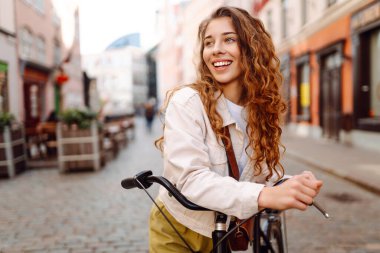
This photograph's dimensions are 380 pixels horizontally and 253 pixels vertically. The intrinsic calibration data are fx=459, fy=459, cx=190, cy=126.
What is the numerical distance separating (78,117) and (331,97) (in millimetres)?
9946

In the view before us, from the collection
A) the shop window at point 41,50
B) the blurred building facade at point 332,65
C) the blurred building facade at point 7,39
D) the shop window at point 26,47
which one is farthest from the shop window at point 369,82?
the shop window at point 41,50

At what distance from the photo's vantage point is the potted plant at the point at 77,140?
30.7ft

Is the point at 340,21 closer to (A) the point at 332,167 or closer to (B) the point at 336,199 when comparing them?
(A) the point at 332,167

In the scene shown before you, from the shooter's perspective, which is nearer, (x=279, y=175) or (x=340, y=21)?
(x=279, y=175)

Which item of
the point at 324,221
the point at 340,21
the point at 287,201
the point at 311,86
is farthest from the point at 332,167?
the point at 311,86

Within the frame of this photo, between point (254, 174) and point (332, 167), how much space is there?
7.84m

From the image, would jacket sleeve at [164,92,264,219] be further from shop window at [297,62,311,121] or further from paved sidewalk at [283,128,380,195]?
shop window at [297,62,311,121]

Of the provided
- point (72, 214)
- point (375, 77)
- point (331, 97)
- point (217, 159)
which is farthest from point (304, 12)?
point (217, 159)

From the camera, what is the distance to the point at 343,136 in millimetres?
14344

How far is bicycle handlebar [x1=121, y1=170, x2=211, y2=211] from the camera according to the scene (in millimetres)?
1401

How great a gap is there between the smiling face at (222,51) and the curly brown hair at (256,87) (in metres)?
0.02

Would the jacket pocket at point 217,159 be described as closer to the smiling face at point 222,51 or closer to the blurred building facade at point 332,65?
the smiling face at point 222,51

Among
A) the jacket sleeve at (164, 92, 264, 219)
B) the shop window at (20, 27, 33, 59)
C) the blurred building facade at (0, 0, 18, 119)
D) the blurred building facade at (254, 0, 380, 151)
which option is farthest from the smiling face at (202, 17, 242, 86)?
the shop window at (20, 27, 33, 59)

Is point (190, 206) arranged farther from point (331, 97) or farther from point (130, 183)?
point (331, 97)
